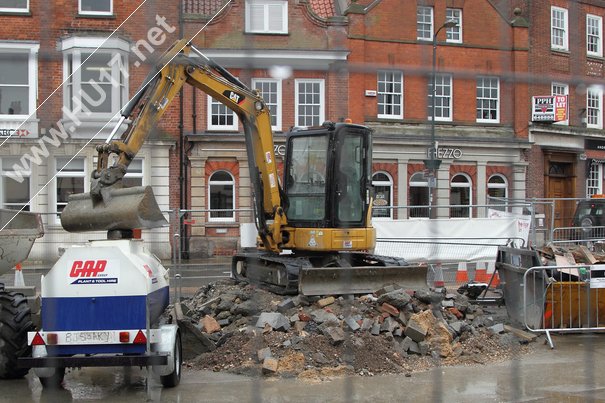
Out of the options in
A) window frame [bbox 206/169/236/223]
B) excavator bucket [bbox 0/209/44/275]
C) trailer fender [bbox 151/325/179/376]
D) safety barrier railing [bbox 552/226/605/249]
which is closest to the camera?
excavator bucket [bbox 0/209/44/275]

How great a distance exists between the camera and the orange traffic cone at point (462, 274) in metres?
6.75

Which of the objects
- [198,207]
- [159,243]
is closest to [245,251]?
[159,243]

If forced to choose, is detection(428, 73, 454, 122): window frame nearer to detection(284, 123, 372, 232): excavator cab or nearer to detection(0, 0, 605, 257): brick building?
detection(0, 0, 605, 257): brick building

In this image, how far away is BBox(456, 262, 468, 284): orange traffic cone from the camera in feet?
22.1

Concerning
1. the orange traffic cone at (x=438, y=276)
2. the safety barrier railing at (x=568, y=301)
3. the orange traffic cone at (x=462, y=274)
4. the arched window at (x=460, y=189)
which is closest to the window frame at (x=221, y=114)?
the arched window at (x=460, y=189)

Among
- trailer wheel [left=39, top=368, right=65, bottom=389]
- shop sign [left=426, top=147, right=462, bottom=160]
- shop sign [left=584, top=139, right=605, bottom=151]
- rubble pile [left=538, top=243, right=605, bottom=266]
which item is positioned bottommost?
trailer wheel [left=39, top=368, right=65, bottom=389]

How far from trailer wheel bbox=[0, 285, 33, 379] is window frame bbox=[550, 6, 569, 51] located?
2818mm

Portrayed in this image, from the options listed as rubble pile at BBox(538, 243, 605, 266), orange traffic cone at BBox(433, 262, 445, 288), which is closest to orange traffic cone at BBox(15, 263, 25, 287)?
rubble pile at BBox(538, 243, 605, 266)

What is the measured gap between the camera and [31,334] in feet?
9.14

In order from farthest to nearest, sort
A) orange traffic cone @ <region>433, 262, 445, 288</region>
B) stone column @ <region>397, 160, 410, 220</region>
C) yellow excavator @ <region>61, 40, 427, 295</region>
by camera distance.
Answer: orange traffic cone @ <region>433, 262, 445, 288</region>
yellow excavator @ <region>61, 40, 427, 295</region>
stone column @ <region>397, 160, 410, 220</region>

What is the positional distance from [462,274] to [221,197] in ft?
14.7

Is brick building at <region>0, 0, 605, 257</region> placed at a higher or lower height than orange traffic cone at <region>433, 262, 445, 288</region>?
higher

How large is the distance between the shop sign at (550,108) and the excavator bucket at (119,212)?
3.21 feet

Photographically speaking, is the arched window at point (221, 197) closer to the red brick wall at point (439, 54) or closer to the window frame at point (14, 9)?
the red brick wall at point (439, 54)
